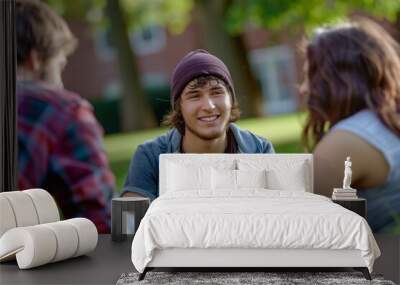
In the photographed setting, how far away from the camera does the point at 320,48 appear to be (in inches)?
276

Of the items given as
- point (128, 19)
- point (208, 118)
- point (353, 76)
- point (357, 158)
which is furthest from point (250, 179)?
point (128, 19)

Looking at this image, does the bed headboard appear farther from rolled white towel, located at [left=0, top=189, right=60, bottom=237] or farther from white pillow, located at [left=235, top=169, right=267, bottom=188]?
rolled white towel, located at [left=0, top=189, right=60, bottom=237]

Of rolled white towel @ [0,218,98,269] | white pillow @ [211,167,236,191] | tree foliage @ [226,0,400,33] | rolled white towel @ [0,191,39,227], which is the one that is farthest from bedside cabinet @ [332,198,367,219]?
rolled white towel @ [0,191,39,227]

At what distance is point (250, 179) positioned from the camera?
616 centimetres

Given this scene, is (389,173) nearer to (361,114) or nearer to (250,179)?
(361,114)

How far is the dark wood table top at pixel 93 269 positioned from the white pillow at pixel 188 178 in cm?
62

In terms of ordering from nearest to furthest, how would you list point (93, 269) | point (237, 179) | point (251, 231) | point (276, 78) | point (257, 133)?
point (251, 231) → point (93, 269) → point (237, 179) → point (257, 133) → point (276, 78)

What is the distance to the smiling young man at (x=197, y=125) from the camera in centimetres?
667

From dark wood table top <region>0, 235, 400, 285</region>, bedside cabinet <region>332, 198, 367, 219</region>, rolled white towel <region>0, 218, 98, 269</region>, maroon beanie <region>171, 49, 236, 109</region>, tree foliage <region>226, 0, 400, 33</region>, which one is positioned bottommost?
dark wood table top <region>0, 235, 400, 285</region>

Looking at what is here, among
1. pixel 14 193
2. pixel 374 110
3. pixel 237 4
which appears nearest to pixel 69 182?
pixel 14 193

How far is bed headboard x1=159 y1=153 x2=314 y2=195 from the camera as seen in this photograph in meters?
6.41

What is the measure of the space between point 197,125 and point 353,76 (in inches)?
54.5

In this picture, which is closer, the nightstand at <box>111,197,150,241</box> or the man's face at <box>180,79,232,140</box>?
the nightstand at <box>111,197,150,241</box>

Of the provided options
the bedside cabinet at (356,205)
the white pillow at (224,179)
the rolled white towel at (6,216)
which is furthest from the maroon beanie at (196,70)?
the rolled white towel at (6,216)
